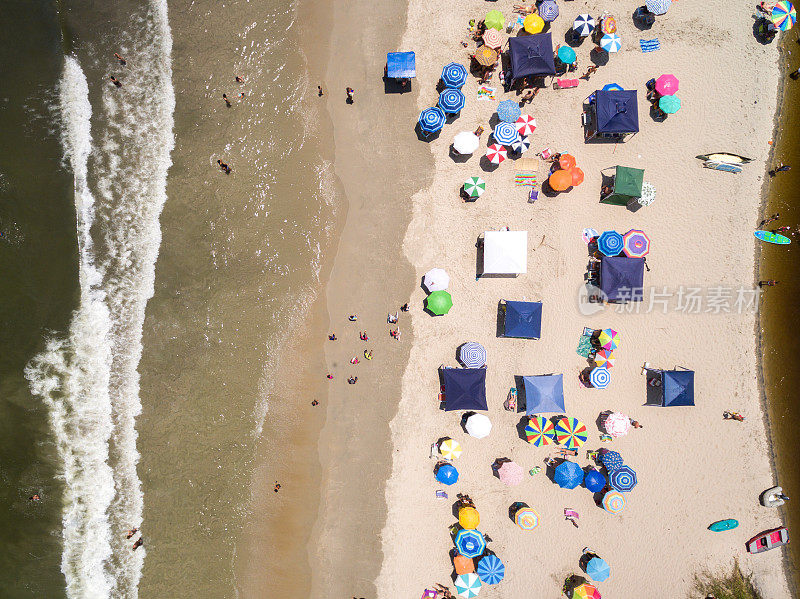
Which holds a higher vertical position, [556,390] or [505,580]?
[556,390]

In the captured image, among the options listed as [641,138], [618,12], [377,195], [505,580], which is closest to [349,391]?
[377,195]

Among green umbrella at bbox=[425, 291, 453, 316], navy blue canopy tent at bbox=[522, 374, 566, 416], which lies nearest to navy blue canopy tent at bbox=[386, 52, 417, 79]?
green umbrella at bbox=[425, 291, 453, 316]

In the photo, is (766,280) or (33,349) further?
(766,280)

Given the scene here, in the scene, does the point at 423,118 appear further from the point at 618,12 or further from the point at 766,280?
the point at 766,280

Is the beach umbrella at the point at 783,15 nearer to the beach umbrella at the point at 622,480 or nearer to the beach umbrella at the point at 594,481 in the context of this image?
the beach umbrella at the point at 622,480

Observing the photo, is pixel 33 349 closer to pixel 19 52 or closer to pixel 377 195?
pixel 19 52

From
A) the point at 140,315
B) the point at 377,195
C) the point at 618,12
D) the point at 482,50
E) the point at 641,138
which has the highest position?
the point at 618,12

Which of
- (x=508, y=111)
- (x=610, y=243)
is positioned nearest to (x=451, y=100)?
(x=508, y=111)

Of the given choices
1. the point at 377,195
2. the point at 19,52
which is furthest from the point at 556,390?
the point at 19,52
